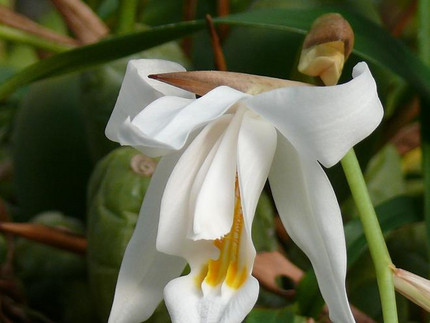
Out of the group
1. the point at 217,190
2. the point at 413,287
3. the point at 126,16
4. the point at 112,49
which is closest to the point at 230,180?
the point at 217,190

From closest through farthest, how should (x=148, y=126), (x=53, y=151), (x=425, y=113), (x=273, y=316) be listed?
(x=148, y=126) < (x=273, y=316) < (x=425, y=113) < (x=53, y=151)

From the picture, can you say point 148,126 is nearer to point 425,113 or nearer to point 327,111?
point 327,111

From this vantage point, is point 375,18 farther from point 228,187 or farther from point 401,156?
point 228,187

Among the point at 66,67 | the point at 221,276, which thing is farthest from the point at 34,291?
the point at 221,276

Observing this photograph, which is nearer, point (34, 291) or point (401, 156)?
point (34, 291)

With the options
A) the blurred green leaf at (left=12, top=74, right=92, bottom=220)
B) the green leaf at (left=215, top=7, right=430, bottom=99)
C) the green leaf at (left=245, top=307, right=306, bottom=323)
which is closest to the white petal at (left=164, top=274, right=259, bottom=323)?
the green leaf at (left=245, top=307, right=306, bottom=323)

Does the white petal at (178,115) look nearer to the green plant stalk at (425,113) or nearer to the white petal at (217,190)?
the white petal at (217,190)

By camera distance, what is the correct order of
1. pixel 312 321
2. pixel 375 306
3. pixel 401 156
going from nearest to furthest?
pixel 312 321
pixel 375 306
pixel 401 156
